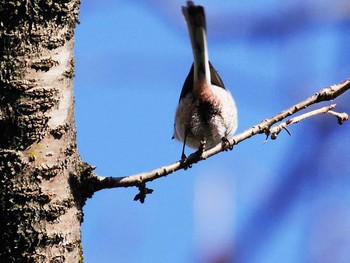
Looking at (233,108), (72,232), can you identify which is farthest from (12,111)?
(233,108)

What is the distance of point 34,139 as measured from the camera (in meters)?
1.80

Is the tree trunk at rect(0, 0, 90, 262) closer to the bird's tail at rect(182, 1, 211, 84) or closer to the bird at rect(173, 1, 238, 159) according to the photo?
the bird's tail at rect(182, 1, 211, 84)

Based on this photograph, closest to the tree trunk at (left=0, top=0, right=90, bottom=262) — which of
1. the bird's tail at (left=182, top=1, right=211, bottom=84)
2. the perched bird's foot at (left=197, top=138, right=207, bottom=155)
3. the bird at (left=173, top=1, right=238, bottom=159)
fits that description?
the perched bird's foot at (left=197, top=138, right=207, bottom=155)

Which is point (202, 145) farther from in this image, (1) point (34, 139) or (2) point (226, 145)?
(1) point (34, 139)

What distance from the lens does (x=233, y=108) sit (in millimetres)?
3230

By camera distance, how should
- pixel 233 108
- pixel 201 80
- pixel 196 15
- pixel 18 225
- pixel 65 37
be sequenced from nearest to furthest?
pixel 18 225 → pixel 65 37 → pixel 196 15 → pixel 201 80 → pixel 233 108

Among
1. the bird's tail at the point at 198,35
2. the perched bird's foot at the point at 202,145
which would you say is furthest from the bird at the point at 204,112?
the perched bird's foot at the point at 202,145

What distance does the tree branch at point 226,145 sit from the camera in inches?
74.7

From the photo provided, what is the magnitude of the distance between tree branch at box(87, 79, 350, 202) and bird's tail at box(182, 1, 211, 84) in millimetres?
523

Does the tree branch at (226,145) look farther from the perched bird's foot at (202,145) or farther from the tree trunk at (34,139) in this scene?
the tree trunk at (34,139)

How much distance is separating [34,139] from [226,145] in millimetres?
714

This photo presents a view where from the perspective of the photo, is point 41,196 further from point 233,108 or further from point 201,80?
point 233,108

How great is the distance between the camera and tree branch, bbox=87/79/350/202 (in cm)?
190

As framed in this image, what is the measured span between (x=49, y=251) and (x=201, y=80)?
59.6 inches
